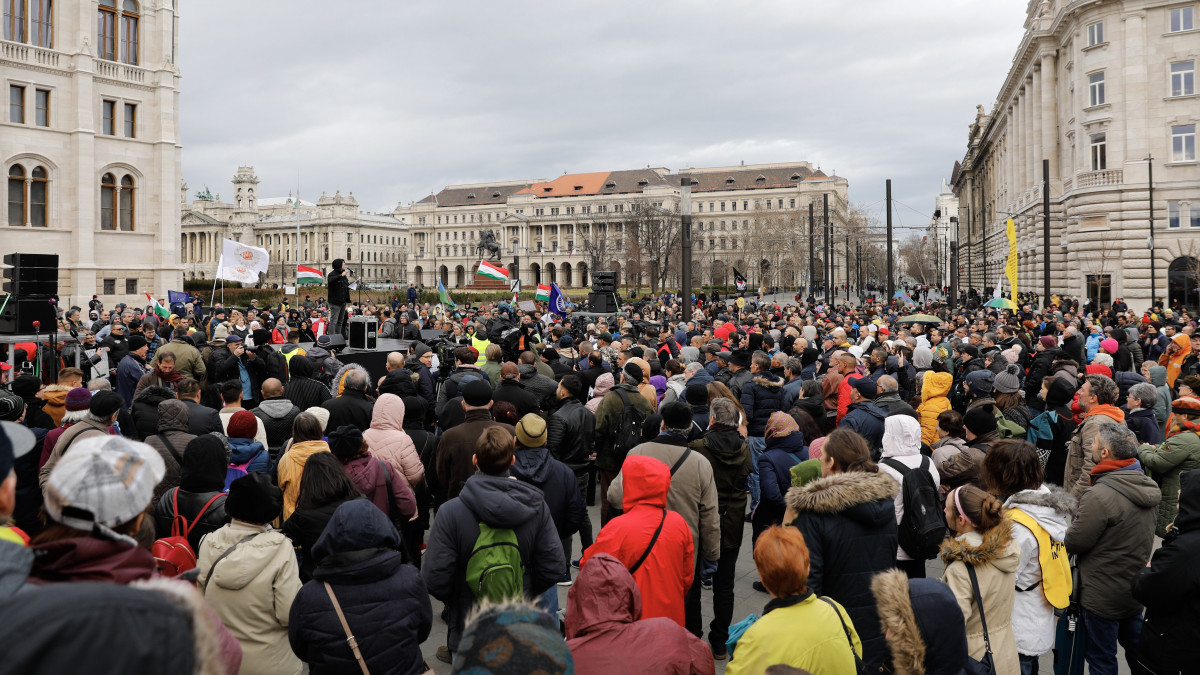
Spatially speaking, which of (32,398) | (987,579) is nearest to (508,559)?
(987,579)

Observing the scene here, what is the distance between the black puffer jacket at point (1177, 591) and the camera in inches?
148

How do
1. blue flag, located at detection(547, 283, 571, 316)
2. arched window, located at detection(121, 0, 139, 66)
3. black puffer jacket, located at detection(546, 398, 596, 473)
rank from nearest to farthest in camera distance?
black puffer jacket, located at detection(546, 398, 596, 473) < blue flag, located at detection(547, 283, 571, 316) < arched window, located at detection(121, 0, 139, 66)

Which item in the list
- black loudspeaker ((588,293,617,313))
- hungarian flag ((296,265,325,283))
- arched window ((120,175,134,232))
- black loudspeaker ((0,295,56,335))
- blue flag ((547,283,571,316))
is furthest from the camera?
arched window ((120,175,134,232))

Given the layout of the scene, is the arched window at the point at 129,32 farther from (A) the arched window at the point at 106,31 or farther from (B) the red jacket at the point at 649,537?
(B) the red jacket at the point at 649,537

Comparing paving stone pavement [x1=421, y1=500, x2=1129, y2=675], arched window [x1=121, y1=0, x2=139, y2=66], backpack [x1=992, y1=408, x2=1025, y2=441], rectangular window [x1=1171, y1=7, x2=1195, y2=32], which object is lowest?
paving stone pavement [x1=421, y1=500, x2=1129, y2=675]

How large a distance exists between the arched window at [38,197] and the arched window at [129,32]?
20.8ft

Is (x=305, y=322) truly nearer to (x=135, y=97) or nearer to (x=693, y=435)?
(x=693, y=435)

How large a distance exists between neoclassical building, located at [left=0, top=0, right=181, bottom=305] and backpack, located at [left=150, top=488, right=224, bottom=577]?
1348 inches

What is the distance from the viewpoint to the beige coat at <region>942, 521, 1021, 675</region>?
153 inches

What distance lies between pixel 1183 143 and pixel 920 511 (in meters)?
42.8

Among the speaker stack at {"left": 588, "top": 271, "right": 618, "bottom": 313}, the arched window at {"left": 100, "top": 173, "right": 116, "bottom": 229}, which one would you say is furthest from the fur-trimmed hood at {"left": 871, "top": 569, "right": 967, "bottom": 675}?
the arched window at {"left": 100, "top": 173, "right": 116, "bottom": 229}

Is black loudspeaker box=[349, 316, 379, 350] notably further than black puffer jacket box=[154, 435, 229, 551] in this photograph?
Yes

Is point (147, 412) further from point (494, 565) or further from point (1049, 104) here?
point (1049, 104)

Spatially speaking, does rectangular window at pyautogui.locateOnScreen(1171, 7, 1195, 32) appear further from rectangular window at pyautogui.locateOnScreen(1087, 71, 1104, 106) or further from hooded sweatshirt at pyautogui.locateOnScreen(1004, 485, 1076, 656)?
hooded sweatshirt at pyautogui.locateOnScreen(1004, 485, 1076, 656)
